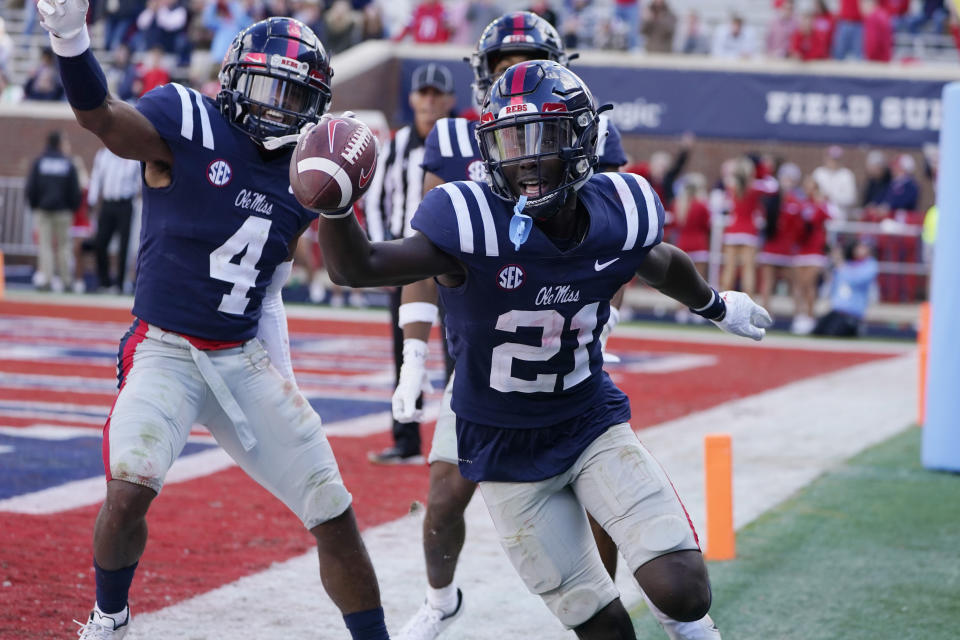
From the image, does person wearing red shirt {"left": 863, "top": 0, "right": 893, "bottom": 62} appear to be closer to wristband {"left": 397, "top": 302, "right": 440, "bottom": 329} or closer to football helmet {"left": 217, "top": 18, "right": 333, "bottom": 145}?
wristband {"left": 397, "top": 302, "right": 440, "bottom": 329}

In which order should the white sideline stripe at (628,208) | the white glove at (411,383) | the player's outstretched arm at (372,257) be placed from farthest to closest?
the white glove at (411,383) → the white sideline stripe at (628,208) → the player's outstretched arm at (372,257)

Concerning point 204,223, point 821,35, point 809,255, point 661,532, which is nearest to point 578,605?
point 661,532

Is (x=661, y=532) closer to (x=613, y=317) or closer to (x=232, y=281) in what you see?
(x=613, y=317)

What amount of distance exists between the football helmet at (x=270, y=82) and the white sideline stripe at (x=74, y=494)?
246 centimetres

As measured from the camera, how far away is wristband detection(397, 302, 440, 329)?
452 centimetres

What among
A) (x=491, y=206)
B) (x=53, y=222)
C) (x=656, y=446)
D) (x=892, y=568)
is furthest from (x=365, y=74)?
(x=491, y=206)

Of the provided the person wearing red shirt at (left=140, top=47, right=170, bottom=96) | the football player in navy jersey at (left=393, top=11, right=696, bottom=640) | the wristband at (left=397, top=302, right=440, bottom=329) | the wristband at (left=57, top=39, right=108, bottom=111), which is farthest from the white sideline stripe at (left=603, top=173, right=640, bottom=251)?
the person wearing red shirt at (left=140, top=47, right=170, bottom=96)

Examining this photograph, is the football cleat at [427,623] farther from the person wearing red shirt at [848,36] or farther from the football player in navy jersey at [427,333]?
the person wearing red shirt at [848,36]

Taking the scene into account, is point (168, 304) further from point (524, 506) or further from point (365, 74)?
point (365, 74)

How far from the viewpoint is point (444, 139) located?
177 inches

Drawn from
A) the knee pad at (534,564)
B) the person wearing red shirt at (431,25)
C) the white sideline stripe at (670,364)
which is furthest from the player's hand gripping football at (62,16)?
the person wearing red shirt at (431,25)

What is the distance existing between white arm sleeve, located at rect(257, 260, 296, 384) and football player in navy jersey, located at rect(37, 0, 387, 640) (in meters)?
0.10

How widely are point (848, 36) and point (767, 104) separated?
1709 millimetres

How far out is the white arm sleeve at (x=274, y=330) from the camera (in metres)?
3.98
